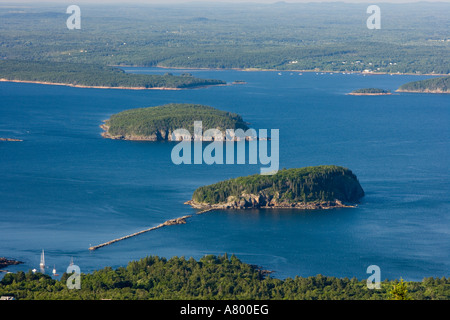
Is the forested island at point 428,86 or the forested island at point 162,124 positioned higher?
the forested island at point 428,86

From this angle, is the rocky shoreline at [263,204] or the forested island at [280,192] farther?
the forested island at [280,192]

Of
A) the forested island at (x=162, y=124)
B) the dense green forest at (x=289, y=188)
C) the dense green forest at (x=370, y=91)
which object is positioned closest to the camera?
the dense green forest at (x=289, y=188)

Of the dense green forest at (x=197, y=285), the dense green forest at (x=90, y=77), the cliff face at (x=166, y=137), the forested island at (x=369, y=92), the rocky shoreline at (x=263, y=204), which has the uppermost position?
the dense green forest at (x=90, y=77)

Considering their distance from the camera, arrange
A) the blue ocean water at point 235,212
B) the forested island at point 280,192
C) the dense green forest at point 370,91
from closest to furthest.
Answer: the blue ocean water at point 235,212 < the forested island at point 280,192 < the dense green forest at point 370,91

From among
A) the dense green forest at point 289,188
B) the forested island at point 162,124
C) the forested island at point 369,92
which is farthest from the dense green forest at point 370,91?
the dense green forest at point 289,188

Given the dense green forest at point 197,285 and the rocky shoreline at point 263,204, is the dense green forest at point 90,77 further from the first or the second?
the dense green forest at point 197,285

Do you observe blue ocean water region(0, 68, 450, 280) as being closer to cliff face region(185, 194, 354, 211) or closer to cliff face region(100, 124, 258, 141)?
cliff face region(185, 194, 354, 211)

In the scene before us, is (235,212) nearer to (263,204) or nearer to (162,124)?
(263,204)
